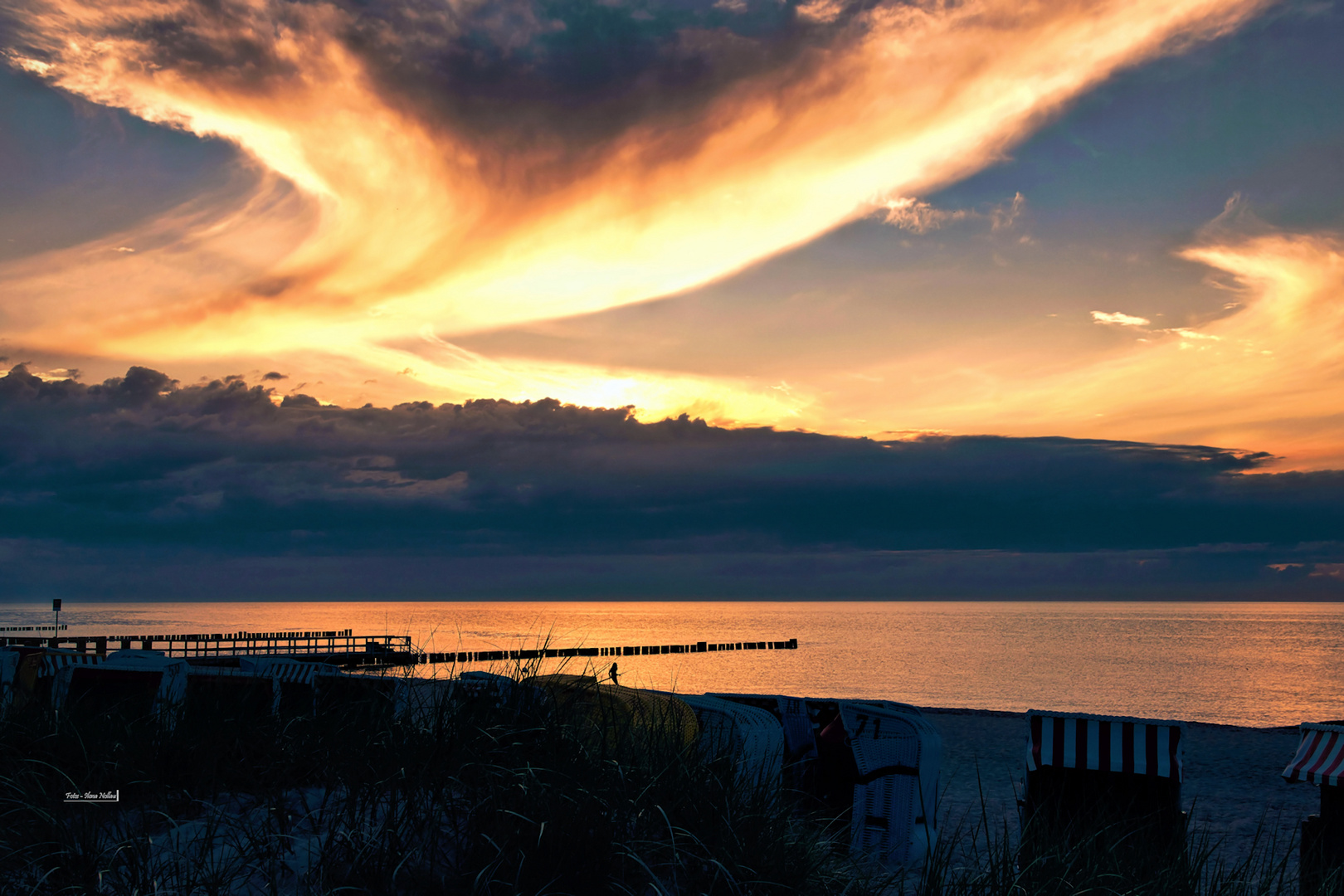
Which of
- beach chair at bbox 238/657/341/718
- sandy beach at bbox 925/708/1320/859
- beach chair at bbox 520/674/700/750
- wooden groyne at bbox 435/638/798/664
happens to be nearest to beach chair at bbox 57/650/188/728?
beach chair at bbox 238/657/341/718

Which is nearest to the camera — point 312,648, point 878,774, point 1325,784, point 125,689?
point 1325,784

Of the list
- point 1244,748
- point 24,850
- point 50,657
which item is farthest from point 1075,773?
point 1244,748

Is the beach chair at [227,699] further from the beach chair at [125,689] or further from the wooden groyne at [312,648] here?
the wooden groyne at [312,648]

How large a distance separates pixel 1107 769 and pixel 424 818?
24.1 feet

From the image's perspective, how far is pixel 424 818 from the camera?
4.89 metres

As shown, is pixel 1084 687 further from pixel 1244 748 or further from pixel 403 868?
pixel 403 868

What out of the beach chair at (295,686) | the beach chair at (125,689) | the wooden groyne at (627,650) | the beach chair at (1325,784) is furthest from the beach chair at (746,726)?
the wooden groyne at (627,650)

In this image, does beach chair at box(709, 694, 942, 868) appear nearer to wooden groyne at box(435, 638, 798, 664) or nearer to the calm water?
the calm water

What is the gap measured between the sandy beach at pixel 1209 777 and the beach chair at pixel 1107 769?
0.81m

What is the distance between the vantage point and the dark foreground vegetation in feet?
14.5

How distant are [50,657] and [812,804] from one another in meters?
10.5

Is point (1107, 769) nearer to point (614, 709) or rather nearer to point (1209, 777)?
point (614, 709)

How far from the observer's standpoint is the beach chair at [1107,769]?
9039 mm

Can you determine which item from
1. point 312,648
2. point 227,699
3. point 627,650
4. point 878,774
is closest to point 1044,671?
point 627,650
